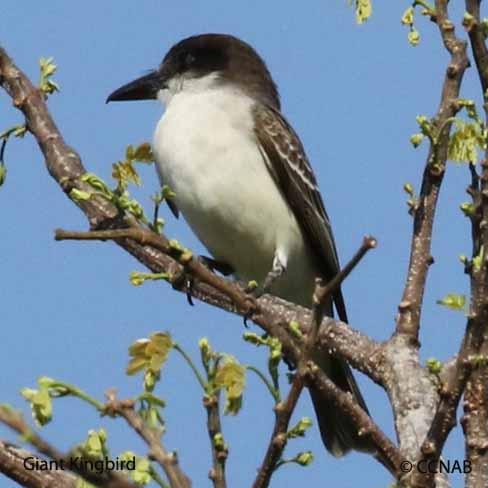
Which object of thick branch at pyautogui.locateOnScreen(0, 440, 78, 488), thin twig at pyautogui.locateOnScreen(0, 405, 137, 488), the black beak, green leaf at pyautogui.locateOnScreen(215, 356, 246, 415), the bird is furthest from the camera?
the black beak

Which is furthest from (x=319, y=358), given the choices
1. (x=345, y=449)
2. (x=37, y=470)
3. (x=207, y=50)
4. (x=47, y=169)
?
(x=37, y=470)

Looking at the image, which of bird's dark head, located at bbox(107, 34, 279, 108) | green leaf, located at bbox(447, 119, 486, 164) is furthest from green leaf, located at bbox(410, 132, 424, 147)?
bird's dark head, located at bbox(107, 34, 279, 108)

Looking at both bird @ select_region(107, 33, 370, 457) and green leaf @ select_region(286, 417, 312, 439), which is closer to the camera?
green leaf @ select_region(286, 417, 312, 439)

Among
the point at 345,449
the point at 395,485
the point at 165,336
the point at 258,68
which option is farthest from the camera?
the point at 258,68

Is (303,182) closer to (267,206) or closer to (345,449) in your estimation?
(267,206)

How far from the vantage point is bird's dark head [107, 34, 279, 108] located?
7.87 metres

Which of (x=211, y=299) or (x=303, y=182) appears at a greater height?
(x=303, y=182)

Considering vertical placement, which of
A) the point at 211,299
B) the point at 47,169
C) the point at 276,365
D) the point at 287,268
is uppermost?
the point at 287,268

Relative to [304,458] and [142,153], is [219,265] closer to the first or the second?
[142,153]

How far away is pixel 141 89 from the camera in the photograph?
25.9 ft

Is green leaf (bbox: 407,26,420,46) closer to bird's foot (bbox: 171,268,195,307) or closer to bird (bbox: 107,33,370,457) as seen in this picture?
bird's foot (bbox: 171,268,195,307)

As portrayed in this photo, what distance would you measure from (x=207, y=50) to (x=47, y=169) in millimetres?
2946

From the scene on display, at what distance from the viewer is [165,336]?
328 centimetres

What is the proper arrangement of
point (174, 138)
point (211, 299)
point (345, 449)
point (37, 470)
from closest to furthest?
1. point (37, 470)
2. point (211, 299)
3. point (345, 449)
4. point (174, 138)
